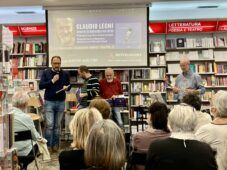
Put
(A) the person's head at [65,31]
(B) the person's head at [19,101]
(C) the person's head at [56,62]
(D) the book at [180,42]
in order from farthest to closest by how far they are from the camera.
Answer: (D) the book at [180,42]
(A) the person's head at [65,31]
(C) the person's head at [56,62]
(B) the person's head at [19,101]

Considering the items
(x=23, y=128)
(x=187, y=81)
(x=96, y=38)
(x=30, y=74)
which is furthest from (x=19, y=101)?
(x=30, y=74)

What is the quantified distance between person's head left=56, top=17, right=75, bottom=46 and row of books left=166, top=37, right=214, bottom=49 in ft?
7.80

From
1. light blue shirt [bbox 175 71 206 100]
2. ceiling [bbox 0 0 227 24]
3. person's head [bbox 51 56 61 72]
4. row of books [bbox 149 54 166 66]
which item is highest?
ceiling [bbox 0 0 227 24]

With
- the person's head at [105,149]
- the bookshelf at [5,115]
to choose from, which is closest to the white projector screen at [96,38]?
the bookshelf at [5,115]

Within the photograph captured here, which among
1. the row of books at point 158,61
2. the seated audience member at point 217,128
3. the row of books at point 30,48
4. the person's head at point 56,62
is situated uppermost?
the row of books at point 30,48

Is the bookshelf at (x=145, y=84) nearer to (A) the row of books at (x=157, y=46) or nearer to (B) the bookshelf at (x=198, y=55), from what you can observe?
(B) the bookshelf at (x=198, y=55)

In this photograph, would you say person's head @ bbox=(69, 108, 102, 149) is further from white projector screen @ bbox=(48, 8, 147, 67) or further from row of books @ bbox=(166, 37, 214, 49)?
row of books @ bbox=(166, 37, 214, 49)

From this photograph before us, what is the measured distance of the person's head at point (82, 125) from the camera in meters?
2.47

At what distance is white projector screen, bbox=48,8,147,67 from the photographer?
7535 millimetres

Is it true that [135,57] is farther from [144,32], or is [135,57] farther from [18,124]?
[18,124]

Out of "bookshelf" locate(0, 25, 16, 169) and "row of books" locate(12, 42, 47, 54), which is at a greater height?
"row of books" locate(12, 42, 47, 54)

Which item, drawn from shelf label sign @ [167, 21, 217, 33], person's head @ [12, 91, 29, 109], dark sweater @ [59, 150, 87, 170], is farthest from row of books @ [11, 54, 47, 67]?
dark sweater @ [59, 150, 87, 170]

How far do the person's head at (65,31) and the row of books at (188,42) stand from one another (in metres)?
2.38

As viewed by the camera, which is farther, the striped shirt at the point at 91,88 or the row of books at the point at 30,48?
the row of books at the point at 30,48
